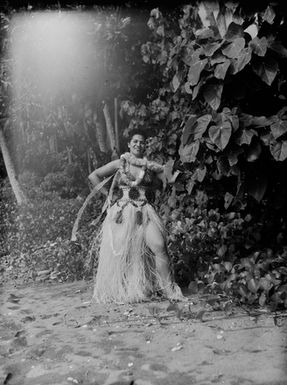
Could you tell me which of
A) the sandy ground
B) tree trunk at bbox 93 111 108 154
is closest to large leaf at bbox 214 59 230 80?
the sandy ground

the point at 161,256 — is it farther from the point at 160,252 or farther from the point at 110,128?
the point at 110,128

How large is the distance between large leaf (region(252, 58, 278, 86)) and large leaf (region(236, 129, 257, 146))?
12.5 inches

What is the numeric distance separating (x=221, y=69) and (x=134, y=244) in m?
1.60

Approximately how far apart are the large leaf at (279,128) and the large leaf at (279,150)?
0.17 ft

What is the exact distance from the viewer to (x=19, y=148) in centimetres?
1024

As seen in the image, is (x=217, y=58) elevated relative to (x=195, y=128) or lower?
elevated

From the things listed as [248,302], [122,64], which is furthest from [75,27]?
[248,302]

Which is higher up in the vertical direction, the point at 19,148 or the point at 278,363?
the point at 19,148

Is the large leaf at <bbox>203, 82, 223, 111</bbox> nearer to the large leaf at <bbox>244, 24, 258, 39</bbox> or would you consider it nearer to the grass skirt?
the large leaf at <bbox>244, 24, 258, 39</bbox>

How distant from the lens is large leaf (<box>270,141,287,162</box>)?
2.96 metres

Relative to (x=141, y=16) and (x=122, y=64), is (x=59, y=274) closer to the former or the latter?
(x=122, y=64)

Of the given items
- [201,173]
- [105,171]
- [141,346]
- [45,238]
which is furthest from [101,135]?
[141,346]

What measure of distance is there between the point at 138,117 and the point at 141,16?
4.42 ft

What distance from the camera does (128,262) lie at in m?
3.95
